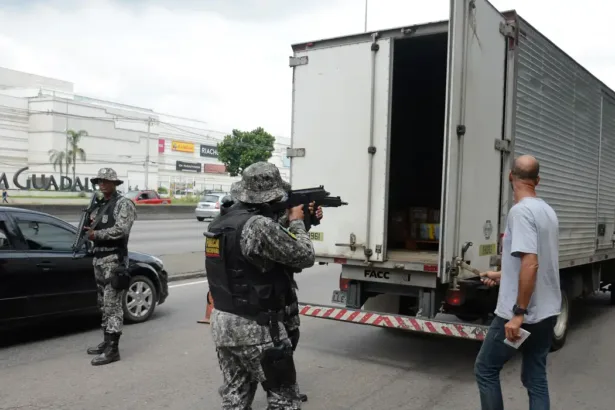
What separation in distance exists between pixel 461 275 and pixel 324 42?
8.91 feet

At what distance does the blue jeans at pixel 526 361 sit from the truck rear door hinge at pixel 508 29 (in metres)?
2.94

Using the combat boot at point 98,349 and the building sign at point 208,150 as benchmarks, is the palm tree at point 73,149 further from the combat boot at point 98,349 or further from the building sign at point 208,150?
the combat boot at point 98,349

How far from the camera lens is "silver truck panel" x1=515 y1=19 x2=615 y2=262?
561 cm

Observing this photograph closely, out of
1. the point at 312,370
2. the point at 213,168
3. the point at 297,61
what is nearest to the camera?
the point at 312,370

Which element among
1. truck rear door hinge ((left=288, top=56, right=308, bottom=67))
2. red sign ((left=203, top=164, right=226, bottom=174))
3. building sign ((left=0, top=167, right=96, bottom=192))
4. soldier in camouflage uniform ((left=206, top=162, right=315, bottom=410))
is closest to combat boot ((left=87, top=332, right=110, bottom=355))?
soldier in camouflage uniform ((left=206, top=162, right=315, bottom=410))

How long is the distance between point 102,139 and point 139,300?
62.0 m

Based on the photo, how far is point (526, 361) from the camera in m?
3.47

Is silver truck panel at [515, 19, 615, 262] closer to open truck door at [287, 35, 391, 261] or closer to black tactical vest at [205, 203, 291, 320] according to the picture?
open truck door at [287, 35, 391, 261]

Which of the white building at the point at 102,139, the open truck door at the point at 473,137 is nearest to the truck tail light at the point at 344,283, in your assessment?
the open truck door at the point at 473,137

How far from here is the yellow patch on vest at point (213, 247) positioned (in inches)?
116

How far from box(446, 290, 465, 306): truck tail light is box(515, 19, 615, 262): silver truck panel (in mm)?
1529

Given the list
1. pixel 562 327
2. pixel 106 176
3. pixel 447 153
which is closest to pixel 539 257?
pixel 447 153

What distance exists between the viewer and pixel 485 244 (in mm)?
5211

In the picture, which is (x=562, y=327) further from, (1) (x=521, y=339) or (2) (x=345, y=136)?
(1) (x=521, y=339)
